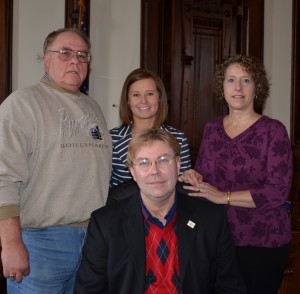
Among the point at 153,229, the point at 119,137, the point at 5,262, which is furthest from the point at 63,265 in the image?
the point at 119,137

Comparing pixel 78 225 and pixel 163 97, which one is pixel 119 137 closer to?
pixel 163 97

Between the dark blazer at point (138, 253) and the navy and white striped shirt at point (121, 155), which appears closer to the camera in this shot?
the dark blazer at point (138, 253)

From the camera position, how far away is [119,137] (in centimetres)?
218

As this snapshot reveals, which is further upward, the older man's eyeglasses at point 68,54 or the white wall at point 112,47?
the white wall at point 112,47

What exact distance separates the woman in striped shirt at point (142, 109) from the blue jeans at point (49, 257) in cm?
56

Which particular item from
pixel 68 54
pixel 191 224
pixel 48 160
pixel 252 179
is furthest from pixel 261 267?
pixel 68 54

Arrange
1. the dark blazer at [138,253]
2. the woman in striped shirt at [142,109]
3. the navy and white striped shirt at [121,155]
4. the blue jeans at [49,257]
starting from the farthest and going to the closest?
the woman in striped shirt at [142,109] → the navy and white striped shirt at [121,155] → the blue jeans at [49,257] → the dark blazer at [138,253]

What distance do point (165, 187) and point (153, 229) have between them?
0.17m

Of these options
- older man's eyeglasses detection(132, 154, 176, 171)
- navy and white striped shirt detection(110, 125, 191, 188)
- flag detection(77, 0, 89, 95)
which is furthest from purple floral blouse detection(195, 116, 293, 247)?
flag detection(77, 0, 89, 95)

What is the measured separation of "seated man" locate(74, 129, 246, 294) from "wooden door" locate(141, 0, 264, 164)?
1853 mm

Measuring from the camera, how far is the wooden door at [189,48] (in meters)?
3.37

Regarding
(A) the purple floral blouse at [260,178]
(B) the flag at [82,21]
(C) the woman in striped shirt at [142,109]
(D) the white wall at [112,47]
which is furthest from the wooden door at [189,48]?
(A) the purple floral blouse at [260,178]

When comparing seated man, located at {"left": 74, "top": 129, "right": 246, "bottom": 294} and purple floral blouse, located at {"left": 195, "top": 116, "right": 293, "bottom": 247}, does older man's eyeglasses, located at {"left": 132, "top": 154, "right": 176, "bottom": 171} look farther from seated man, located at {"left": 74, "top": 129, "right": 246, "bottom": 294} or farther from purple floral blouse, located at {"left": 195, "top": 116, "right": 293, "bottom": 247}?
purple floral blouse, located at {"left": 195, "top": 116, "right": 293, "bottom": 247}

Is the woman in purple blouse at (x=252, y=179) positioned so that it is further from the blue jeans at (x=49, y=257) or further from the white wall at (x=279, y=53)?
the white wall at (x=279, y=53)
